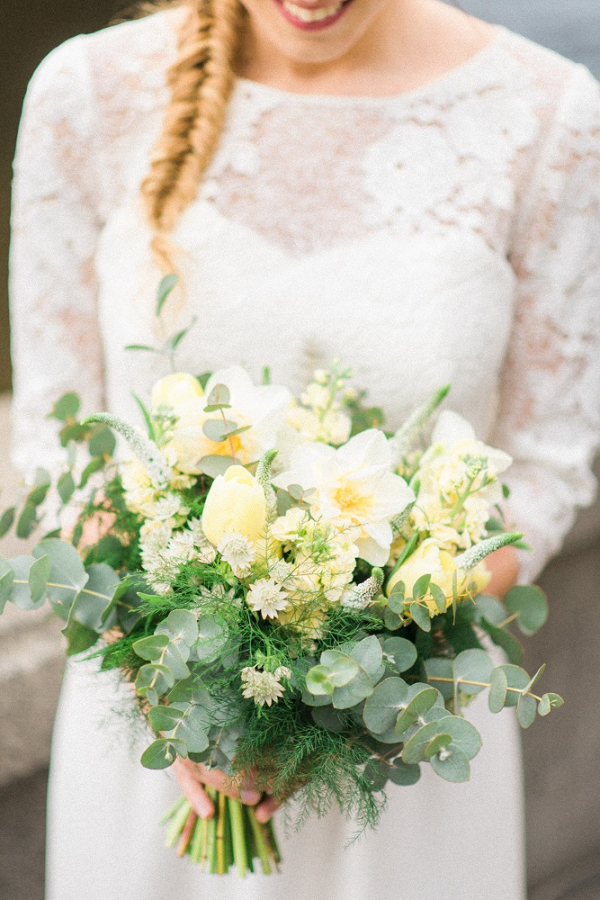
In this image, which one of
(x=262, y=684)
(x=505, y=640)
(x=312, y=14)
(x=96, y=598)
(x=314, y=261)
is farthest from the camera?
(x=314, y=261)

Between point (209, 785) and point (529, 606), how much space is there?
357 mm

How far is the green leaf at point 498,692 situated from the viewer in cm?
59

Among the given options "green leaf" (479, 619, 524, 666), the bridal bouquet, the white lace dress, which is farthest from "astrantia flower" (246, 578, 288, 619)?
the white lace dress

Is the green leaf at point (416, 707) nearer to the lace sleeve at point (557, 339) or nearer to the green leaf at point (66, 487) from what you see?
the green leaf at point (66, 487)

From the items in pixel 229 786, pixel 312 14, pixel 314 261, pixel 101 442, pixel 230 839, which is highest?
pixel 312 14

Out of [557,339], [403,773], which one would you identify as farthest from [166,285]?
[557,339]

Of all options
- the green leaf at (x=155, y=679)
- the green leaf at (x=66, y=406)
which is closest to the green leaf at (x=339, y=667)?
the green leaf at (x=155, y=679)

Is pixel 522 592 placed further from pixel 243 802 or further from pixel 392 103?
pixel 392 103

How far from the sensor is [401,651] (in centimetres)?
63

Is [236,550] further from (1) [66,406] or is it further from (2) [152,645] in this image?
(1) [66,406]

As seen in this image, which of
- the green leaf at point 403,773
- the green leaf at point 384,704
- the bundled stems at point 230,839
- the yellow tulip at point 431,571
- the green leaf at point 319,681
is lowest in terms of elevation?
the bundled stems at point 230,839

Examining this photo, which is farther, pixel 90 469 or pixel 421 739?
pixel 90 469

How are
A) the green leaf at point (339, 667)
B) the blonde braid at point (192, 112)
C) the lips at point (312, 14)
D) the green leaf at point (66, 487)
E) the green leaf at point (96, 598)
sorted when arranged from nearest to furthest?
the green leaf at point (339, 667) → the green leaf at point (96, 598) → the green leaf at point (66, 487) → the lips at point (312, 14) → the blonde braid at point (192, 112)

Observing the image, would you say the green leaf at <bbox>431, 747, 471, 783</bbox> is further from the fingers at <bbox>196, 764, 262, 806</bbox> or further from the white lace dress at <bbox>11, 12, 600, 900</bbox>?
the white lace dress at <bbox>11, 12, 600, 900</bbox>
